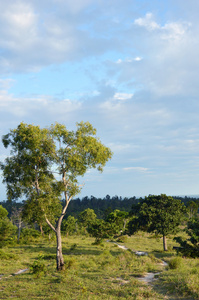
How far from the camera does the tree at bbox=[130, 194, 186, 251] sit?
129ft

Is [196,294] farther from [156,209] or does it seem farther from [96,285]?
[156,209]

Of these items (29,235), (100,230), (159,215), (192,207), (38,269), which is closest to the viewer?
(38,269)

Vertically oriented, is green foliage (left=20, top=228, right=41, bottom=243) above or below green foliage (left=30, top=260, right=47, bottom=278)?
below

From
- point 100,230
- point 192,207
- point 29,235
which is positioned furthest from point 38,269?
point 192,207

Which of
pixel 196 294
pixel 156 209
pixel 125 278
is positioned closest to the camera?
pixel 196 294

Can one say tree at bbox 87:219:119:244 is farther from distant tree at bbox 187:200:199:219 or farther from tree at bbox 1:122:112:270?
distant tree at bbox 187:200:199:219

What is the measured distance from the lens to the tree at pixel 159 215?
129 feet

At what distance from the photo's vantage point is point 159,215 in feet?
131

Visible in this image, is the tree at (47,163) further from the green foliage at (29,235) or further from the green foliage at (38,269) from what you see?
the green foliage at (29,235)

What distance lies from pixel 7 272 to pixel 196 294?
1817 centimetres

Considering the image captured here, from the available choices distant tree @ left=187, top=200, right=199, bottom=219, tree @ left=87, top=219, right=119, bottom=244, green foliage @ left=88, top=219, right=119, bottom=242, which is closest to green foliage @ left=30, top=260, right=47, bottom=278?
tree @ left=87, top=219, right=119, bottom=244

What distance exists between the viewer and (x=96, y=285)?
15.8m

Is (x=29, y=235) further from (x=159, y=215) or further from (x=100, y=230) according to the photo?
(x=159, y=215)

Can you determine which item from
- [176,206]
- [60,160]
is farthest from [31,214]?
[176,206]
